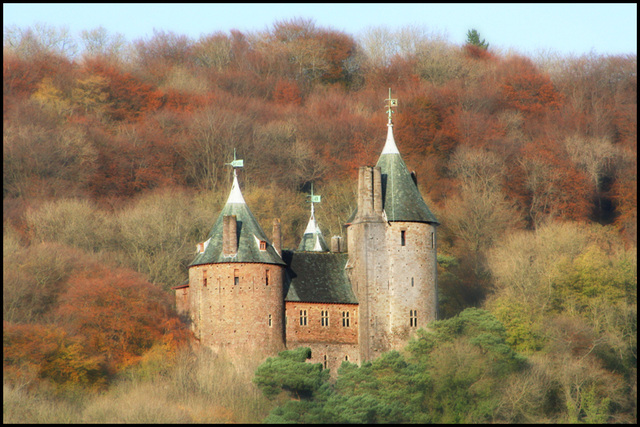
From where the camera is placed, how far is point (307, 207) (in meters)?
79.0

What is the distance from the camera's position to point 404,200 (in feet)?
195

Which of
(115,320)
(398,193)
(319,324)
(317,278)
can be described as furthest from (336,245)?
(115,320)

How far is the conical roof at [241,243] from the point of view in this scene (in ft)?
185

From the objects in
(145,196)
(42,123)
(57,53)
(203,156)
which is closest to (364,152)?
(203,156)

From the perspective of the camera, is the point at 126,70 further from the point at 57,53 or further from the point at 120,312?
the point at 120,312

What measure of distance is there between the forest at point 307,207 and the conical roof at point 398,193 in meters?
5.61

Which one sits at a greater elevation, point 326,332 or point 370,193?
point 370,193

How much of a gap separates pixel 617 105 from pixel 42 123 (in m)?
41.9

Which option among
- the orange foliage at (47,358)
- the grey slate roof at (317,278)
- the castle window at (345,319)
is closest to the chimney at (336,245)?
the grey slate roof at (317,278)

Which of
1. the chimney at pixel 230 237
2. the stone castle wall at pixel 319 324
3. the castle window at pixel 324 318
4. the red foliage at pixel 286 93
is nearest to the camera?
the chimney at pixel 230 237

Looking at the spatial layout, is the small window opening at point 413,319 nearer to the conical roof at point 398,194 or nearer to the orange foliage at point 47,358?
the conical roof at point 398,194

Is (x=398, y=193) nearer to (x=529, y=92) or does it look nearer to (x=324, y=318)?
(x=324, y=318)

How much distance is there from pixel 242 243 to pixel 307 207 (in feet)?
73.3

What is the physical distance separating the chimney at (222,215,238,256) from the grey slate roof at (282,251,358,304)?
360 cm
